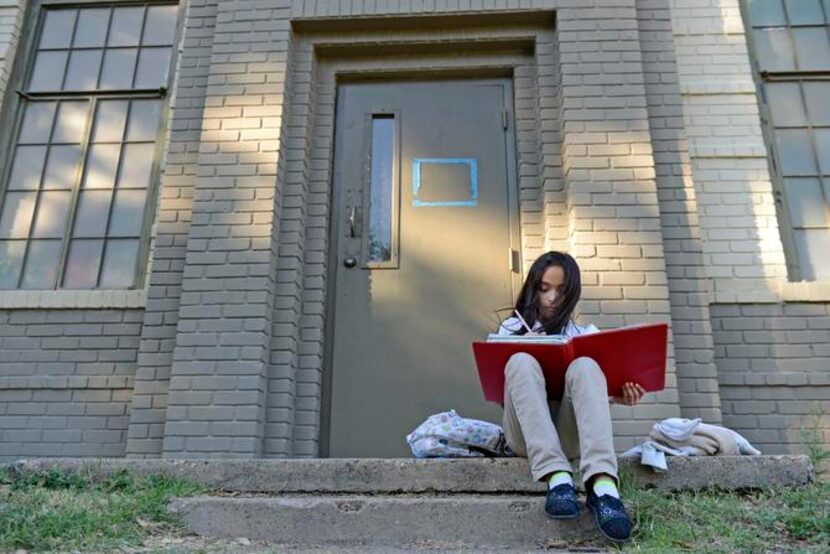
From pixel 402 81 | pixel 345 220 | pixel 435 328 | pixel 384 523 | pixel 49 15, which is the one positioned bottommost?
pixel 384 523

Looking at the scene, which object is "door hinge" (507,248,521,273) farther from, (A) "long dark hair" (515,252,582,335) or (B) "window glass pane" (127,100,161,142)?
(B) "window glass pane" (127,100,161,142)

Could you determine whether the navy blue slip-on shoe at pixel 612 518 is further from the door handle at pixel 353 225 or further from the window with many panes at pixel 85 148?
the window with many panes at pixel 85 148

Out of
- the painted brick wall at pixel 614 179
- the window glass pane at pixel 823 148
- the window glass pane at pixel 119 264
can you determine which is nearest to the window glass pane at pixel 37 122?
the window glass pane at pixel 119 264

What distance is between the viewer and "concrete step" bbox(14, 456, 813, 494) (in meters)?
2.93

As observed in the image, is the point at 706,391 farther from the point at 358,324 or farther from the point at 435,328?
the point at 358,324

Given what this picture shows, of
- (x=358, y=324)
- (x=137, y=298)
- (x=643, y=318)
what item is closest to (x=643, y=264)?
(x=643, y=318)

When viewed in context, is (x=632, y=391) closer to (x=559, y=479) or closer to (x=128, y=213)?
(x=559, y=479)

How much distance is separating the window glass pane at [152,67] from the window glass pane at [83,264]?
4.10ft


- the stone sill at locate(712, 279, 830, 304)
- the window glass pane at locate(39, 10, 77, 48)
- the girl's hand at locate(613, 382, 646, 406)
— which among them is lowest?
the girl's hand at locate(613, 382, 646, 406)

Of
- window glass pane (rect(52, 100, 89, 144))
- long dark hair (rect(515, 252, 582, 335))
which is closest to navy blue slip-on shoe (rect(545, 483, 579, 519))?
long dark hair (rect(515, 252, 582, 335))

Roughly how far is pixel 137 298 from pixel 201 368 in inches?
33.3

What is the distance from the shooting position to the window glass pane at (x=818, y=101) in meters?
5.14

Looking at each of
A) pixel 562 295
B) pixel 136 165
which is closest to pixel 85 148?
pixel 136 165

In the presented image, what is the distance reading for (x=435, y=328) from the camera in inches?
182
